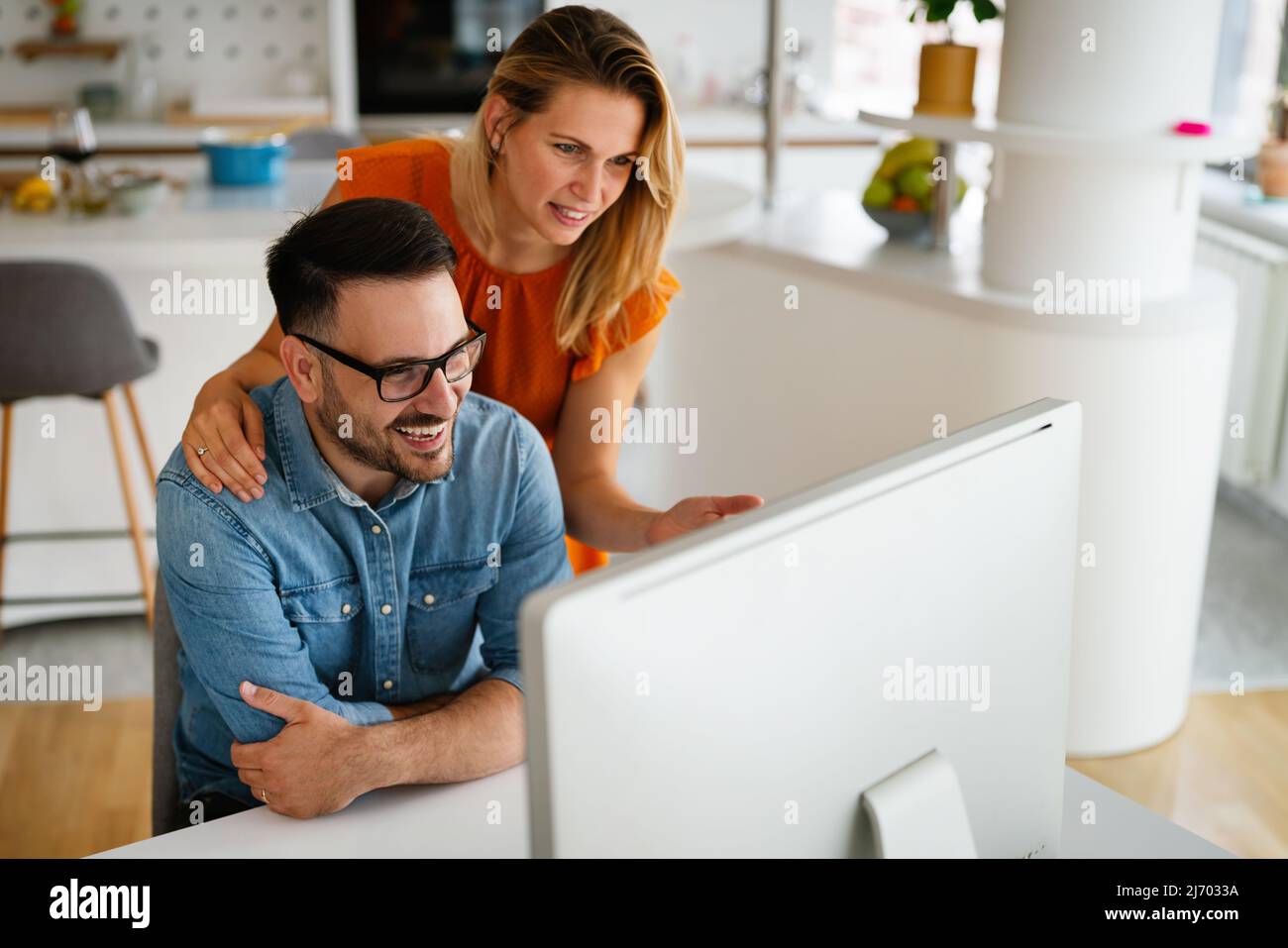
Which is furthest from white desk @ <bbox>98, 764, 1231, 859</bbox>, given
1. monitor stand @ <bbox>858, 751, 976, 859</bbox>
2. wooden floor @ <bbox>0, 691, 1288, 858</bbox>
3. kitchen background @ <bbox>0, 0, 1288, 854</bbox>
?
wooden floor @ <bbox>0, 691, 1288, 858</bbox>

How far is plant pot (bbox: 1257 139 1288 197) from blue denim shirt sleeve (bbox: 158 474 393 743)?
319 centimetres

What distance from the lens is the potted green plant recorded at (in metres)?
2.43

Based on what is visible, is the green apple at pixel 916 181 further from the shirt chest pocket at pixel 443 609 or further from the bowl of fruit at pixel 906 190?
the shirt chest pocket at pixel 443 609

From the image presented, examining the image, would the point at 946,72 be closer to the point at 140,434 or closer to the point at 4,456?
the point at 140,434

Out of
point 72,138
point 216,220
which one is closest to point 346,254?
point 216,220

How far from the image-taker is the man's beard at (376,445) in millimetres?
1123

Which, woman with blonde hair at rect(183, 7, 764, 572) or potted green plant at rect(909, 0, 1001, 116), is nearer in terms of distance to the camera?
woman with blonde hair at rect(183, 7, 764, 572)

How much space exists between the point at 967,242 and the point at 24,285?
178cm

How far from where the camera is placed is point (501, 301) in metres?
1.51

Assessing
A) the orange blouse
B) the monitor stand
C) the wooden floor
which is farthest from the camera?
the wooden floor

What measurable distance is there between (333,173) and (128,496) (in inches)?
36.1

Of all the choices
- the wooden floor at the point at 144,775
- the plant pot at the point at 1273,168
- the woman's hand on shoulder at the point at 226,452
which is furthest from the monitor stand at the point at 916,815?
the plant pot at the point at 1273,168

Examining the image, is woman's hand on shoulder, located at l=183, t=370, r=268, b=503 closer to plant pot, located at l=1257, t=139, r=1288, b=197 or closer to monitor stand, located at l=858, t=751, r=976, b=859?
monitor stand, located at l=858, t=751, r=976, b=859

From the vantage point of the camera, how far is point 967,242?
2699mm
